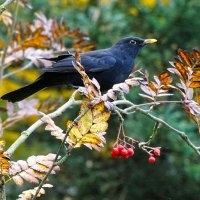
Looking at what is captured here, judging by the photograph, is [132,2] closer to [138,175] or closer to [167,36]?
[167,36]

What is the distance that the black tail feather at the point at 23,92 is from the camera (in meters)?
3.73

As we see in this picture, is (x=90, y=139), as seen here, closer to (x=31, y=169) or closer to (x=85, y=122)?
(x=85, y=122)

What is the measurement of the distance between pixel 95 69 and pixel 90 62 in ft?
0.23

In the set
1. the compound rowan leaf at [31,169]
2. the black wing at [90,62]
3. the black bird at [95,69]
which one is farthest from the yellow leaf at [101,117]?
the black wing at [90,62]

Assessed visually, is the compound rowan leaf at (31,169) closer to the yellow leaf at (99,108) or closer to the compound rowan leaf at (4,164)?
the compound rowan leaf at (4,164)

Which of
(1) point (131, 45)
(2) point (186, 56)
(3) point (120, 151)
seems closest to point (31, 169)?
(3) point (120, 151)

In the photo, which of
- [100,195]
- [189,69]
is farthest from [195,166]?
[189,69]

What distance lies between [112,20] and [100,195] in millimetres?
1985

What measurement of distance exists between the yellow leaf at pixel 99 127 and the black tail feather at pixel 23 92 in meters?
1.81

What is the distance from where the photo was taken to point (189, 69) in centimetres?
226

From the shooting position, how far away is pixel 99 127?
1915 mm

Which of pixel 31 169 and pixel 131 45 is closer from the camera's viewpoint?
pixel 31 169

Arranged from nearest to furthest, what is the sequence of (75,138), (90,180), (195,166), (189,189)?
(75,138) → (195,166) → (189,189) → (90,180)

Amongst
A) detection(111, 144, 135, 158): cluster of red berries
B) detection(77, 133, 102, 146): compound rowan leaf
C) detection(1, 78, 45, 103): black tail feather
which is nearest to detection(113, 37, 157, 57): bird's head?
detection(1, 78, 45, 103): black tail feather
